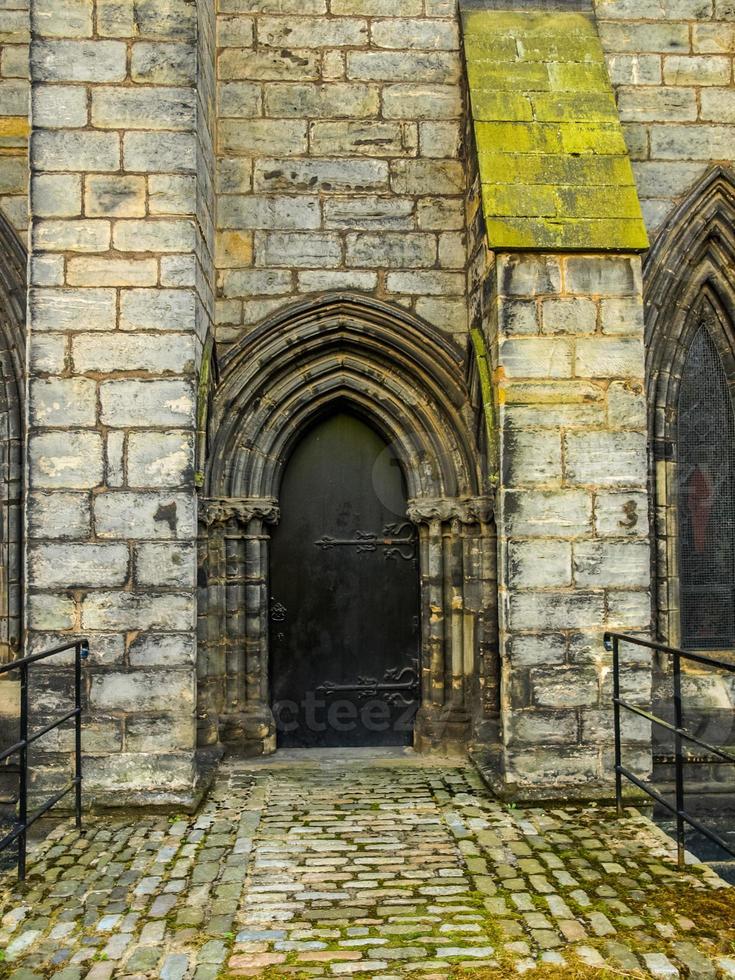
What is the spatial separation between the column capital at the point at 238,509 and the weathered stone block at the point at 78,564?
0.98 metres

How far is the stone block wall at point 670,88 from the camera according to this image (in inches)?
231

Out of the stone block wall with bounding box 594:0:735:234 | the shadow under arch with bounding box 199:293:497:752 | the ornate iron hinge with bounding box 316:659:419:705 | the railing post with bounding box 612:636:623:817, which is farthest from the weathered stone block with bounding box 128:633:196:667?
the stone block wall with bounding box 594:0:735:234

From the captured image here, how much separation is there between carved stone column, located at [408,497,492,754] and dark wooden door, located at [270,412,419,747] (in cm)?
20

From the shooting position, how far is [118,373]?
15.3 feet

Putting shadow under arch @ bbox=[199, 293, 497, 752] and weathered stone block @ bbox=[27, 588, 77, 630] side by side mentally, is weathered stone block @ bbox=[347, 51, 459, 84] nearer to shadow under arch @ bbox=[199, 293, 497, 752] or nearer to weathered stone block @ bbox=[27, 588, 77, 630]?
shadow under arch @ bbox=[199, 293, 497, 752]

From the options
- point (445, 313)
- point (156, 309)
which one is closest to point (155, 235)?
point (156, 309)

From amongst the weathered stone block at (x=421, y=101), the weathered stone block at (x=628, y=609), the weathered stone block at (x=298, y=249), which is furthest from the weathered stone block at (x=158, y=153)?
the weathered stone block at (x=628, y=609)

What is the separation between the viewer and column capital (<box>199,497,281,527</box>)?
5602 mm

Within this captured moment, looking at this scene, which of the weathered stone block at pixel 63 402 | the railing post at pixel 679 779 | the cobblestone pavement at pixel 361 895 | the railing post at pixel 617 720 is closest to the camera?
the cobblestone pavement at pixel 361 895

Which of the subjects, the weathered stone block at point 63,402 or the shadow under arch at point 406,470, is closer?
the weathered stone block at point 63,402

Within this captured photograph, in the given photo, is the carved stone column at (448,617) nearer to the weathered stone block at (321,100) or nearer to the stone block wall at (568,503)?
the stone block wall at (568,503)

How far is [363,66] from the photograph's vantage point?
5824 mm

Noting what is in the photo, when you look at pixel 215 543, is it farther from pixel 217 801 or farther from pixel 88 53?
pixel 88 53

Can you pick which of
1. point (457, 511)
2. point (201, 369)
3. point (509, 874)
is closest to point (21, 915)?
point (509, 874)
